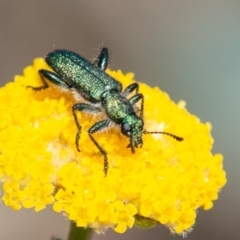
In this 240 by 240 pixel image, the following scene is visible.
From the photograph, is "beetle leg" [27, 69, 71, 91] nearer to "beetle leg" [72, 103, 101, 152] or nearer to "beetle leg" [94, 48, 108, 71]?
"beetle leg" [72, 103, 101, 152]

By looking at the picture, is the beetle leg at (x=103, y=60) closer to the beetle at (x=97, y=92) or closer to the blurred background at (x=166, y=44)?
the beetle at (x=97, y=92)

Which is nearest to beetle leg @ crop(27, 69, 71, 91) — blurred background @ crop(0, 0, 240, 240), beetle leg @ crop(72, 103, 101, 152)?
beetle leg @ crop(72, 103, 101, 152)

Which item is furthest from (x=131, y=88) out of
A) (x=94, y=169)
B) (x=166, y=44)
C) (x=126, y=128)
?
(x=166, y=44)

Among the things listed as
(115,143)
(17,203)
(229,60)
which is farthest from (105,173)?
(229,60)

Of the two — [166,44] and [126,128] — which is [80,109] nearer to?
[126,128]

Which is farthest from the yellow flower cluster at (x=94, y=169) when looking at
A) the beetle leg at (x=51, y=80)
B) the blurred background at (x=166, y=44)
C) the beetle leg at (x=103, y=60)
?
the blurred background at (x=166, y=44)

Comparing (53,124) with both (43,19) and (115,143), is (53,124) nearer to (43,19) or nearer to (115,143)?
(115,143)
